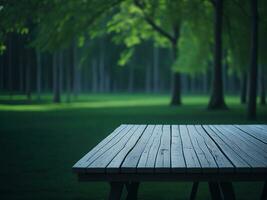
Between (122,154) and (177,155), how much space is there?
1.75ft

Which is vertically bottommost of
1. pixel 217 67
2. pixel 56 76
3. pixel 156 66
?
pixel 56 76

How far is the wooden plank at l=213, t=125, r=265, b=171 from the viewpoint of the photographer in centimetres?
446

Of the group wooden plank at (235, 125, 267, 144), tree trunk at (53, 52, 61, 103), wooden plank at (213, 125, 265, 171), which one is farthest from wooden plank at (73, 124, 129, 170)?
tree trunk at (53, 52, 61, 103)

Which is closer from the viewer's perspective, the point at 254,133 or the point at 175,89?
the point at 254,133

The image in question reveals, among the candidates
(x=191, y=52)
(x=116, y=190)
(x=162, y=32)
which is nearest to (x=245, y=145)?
(x=116, y=190)

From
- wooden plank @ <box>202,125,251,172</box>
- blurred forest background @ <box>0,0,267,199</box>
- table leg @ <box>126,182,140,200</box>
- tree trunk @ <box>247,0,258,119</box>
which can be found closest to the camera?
wooden plank @ <box>202,125,251,172</box>

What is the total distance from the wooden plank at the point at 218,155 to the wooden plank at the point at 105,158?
3.13 feet

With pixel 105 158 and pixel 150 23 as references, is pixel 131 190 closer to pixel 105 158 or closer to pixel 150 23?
pixel 105 158

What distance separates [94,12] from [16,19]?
251 inches

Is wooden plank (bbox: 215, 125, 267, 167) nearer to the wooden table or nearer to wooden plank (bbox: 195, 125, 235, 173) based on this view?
the wooden table

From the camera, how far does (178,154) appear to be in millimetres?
5203

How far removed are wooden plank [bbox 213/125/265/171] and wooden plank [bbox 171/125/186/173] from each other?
1.85ft

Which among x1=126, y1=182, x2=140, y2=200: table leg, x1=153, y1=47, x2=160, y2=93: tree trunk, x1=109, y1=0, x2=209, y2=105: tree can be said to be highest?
x1=109, y1=0, x2=209, y2=105: tree

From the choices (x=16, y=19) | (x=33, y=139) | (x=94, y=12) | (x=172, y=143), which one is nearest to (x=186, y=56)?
(x=94, y=12)
